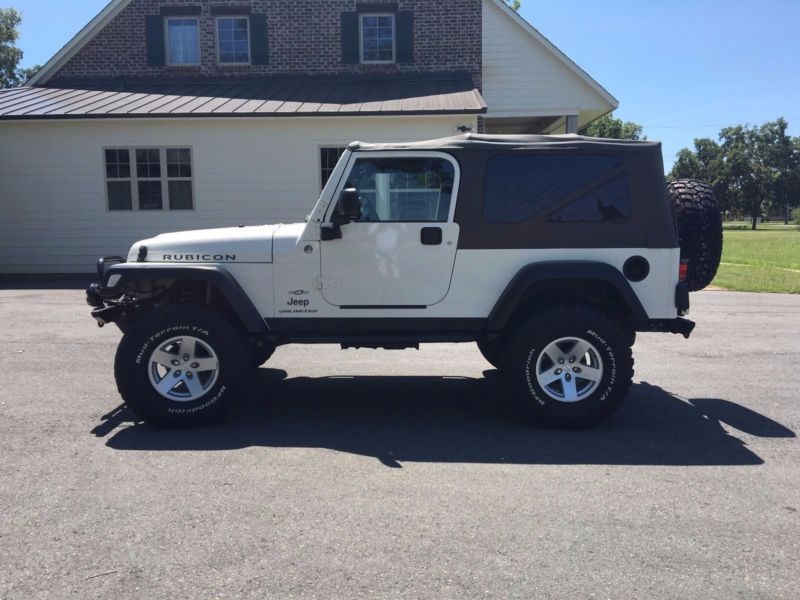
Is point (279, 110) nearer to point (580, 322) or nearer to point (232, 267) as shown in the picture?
point (232, 267)

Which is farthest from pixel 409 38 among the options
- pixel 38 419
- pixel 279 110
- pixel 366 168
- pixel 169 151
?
pixel 38 419

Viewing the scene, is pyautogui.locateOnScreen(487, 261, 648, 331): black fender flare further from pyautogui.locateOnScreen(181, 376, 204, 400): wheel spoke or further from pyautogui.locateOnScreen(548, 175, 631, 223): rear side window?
pyautogui.locateOnScreen(181, 376, 204, 400): wheel spoke

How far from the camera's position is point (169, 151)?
15.6m

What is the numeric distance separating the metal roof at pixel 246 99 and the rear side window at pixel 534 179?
31.0 ft

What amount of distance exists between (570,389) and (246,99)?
43.0ft

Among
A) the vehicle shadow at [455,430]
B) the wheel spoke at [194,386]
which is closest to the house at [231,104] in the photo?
the vehicle shadow at [455,430]

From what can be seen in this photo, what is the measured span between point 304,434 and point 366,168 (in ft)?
6.78

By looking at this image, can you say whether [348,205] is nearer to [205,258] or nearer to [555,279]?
[205,258]

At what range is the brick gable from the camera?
18.1 meters

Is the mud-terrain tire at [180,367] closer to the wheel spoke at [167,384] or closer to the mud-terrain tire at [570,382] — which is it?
the wheel spoke at [167,384]

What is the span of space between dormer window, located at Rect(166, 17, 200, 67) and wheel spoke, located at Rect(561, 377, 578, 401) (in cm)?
1660

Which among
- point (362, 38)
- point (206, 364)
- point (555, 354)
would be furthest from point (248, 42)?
point (555, 354)

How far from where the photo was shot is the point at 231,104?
51.0 ft

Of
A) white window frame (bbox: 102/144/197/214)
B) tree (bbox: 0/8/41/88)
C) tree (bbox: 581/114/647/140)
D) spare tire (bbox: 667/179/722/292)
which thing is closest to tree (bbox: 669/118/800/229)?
tree (bbox: 581/114/647/140)
